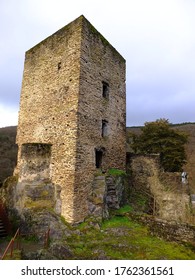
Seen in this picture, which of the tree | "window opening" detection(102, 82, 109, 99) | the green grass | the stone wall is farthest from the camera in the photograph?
the tree

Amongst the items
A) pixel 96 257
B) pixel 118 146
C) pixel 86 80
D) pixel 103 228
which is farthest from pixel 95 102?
pixel 96 257

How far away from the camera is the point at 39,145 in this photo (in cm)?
1259

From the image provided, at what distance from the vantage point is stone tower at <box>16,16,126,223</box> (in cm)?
1183

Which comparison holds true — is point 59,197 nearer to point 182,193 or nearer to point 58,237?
point 58,237

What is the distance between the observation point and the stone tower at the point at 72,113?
466 inches

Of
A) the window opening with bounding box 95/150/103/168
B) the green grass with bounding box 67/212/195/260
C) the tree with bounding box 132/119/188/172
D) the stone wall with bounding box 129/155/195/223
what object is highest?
the tree with bounding box 132/119/188/172

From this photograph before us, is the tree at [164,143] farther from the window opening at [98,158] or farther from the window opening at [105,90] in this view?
the window opening at [105,90]

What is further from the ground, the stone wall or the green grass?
the stone wall

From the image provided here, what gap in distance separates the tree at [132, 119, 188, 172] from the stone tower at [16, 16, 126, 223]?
4.26 metres

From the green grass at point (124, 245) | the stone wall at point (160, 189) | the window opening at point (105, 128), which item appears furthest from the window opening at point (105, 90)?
the green grass at point (124, 245)

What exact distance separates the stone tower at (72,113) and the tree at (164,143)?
426 cm

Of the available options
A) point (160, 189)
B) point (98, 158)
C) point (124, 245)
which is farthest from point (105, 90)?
point (124, 245)

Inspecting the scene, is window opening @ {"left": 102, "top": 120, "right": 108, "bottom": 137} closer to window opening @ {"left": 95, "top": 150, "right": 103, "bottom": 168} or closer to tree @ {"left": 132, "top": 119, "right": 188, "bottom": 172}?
window opening @ {"left": 95, "top": 150, "right": 103, "bottom": 168}

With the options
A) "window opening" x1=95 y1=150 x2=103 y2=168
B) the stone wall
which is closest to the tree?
the stone wall
